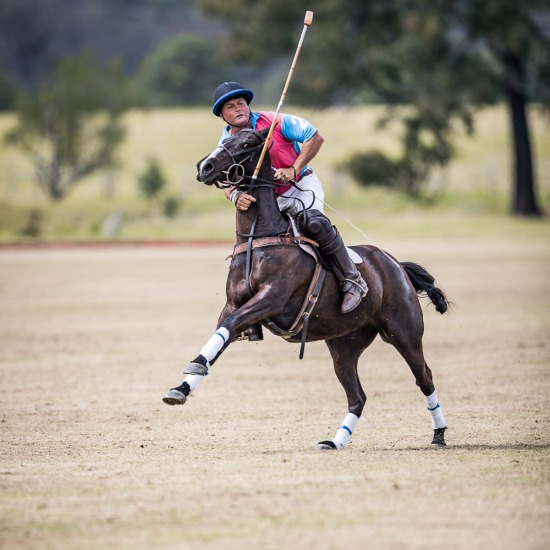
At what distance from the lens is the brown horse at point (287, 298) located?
23.3ft

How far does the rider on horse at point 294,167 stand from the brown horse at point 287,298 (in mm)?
102

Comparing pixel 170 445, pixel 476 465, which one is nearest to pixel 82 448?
pixel 170 445

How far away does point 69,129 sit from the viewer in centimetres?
4825

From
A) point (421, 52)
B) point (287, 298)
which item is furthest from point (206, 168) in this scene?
point (421, 52)

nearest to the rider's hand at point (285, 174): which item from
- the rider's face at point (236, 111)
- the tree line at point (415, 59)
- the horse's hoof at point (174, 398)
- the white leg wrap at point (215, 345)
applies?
the rider's face at point (236, 111)

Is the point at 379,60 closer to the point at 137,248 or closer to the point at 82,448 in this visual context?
the point at 137,248

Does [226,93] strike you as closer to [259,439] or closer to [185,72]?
[259,439]

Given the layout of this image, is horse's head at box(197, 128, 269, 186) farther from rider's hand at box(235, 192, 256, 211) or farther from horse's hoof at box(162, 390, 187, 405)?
horse's hoof at box(162, 390, 187, 405)

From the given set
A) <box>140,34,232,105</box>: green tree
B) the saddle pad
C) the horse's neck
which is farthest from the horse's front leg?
<box>140,34,232,105</box>: green tree

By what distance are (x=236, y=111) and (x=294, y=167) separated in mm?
556

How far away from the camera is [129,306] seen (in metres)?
18.3

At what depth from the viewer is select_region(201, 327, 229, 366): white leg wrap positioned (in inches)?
270

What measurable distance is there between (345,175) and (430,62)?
27.9 feet

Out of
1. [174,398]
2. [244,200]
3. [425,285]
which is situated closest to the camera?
[174,398]
